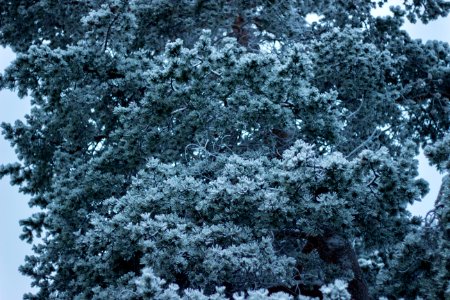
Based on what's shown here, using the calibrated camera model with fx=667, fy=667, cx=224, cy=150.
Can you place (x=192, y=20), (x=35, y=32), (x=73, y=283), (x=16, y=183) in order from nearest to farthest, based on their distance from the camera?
(x=73, y=283)
(x=16, y=183)
(x=192, y=20)
(x=35, y=32)

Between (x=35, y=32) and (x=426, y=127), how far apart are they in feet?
27.5

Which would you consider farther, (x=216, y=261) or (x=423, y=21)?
(x=423, y=21)

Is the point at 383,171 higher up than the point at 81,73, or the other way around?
the point at 81,73

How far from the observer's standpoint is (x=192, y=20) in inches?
516

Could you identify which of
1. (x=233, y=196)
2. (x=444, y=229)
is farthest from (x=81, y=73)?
(x=444, y=229)

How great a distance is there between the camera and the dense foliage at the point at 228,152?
24.2ft

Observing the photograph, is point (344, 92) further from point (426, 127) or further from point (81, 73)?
point (81, 73)

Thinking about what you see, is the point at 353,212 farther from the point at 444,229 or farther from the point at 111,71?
the point at 111,71

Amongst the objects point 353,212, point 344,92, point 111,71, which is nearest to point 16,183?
point 111,71

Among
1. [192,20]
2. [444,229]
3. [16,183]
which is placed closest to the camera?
[444,229]

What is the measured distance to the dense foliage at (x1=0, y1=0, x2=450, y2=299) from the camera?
7.36 meters

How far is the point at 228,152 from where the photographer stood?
33.6 ft

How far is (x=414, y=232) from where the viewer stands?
7.90 meters

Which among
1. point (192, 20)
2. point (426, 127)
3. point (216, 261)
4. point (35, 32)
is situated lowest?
point (216, 261)
